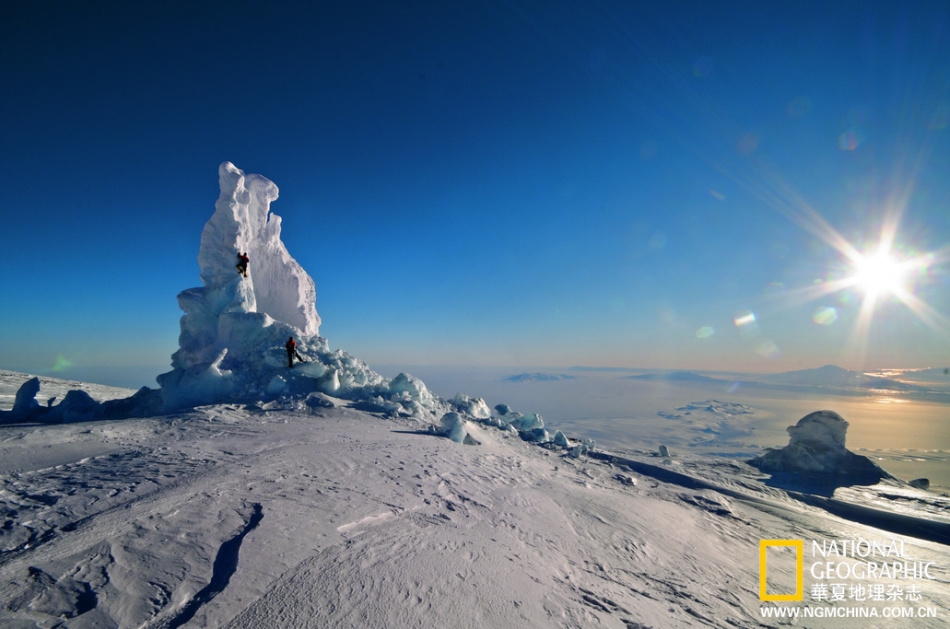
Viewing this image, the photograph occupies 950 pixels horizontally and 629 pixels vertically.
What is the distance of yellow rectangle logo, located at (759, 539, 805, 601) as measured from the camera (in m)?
6.54

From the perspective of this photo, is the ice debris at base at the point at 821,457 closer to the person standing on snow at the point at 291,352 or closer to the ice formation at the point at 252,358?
the ice formation at the point at 252,358

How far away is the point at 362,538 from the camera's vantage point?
18.6 feet

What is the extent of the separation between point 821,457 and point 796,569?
40.3 feet

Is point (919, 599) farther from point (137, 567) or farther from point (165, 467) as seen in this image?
point (165, 467)

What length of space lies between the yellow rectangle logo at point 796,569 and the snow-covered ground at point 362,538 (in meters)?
0.13

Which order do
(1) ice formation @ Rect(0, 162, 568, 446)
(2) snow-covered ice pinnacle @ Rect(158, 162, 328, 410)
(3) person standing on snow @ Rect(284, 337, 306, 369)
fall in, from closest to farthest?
(1) ice formation @ Rect(0, 162, 568, 446), (2) snow-covered ice pinnacle @ Rect(158, 162, 328, 410), (3) person standing on snow @ Rect(284, 337, 306, 369)

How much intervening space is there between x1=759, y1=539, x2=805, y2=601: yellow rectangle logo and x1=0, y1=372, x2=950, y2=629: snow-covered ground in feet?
0.41

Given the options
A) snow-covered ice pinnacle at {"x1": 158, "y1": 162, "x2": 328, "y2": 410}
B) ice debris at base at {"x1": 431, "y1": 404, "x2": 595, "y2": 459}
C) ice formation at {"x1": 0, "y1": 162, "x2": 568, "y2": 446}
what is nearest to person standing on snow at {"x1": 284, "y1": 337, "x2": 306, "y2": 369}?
ice formation at {"x1": 0, "y1": 162, "x2": 568, "y2": 446}

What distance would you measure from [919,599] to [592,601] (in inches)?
262

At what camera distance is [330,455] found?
919 cm

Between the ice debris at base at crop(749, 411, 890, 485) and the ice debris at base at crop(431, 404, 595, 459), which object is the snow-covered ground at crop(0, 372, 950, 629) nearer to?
the ice debris at base at crop(431, 404, 595, 459)

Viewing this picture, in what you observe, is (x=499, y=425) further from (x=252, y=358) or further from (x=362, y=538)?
(x=362, y=538)

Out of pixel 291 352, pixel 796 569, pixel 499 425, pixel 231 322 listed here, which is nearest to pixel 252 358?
pixel 231 322

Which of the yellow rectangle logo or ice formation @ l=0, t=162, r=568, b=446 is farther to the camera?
ice formation @ l=0, t=162, r=568, b=446
